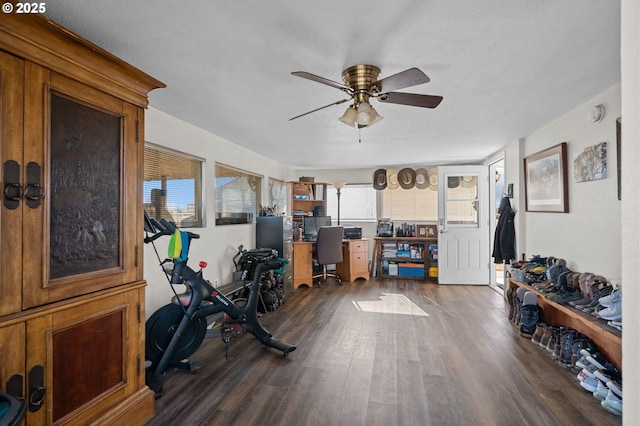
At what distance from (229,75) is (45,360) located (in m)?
1.91

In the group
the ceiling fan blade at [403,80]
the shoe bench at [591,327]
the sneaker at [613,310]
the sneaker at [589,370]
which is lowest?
the sneaker at [589,370]

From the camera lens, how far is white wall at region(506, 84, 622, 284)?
2.34m

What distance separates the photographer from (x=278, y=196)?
582 centimetres

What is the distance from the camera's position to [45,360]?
135cm

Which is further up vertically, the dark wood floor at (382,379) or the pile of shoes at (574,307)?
the pile of shoes at (574,307)

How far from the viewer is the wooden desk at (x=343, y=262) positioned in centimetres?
510

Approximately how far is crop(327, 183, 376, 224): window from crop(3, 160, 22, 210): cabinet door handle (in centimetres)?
567

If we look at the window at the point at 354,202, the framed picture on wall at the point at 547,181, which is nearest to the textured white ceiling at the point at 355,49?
the framed picture on wall at the point at 547,181

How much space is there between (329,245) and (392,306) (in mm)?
1543

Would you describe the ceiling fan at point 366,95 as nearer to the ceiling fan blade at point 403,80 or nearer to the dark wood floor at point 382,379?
the ceiling fan blade at point 403,80

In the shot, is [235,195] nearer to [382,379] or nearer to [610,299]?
[382,379]

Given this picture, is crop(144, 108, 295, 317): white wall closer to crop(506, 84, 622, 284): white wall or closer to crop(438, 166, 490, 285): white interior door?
crop(438, 166, 490, 285): white interior door

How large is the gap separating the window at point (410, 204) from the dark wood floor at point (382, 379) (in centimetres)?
281

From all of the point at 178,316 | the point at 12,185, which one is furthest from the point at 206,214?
the point at 12,185
